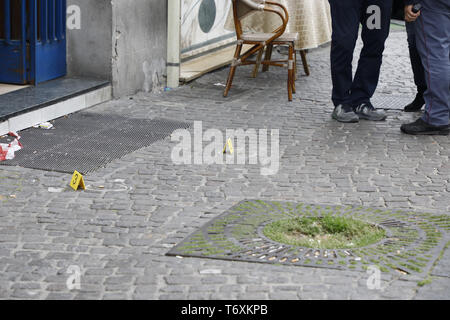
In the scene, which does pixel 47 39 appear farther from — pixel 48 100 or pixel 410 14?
pixel 410 14

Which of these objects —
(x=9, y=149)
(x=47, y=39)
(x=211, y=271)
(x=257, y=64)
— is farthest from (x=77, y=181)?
(x=257, y=64)

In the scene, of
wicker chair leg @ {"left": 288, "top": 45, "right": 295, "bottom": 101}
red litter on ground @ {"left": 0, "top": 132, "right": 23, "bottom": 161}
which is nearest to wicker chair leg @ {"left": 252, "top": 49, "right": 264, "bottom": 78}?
wicker chair leg @ {"left": 288, "top": 45, "right": 295, "bottom": 101}

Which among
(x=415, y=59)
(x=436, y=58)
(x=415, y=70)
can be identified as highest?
(x=436, y=58)

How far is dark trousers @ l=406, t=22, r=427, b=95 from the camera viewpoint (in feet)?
25.4

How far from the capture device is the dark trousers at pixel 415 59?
775 centimetres

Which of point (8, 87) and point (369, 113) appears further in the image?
point (369, 113)

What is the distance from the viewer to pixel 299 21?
9.33 metres

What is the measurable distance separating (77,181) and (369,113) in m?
3.36

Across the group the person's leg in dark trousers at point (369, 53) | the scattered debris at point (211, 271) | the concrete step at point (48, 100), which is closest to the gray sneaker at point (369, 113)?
the person's leg in dark trousers at point (369, 53)

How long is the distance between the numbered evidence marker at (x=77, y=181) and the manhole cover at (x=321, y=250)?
1006mm

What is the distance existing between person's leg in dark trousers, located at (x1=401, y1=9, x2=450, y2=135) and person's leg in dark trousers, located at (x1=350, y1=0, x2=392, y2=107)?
0.38 metres

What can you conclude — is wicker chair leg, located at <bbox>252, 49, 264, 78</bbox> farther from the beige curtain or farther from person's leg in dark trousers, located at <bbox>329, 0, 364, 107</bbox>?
person's leg in dark trousers, located at <bbox>329, 0, 364, 107</bbox>
